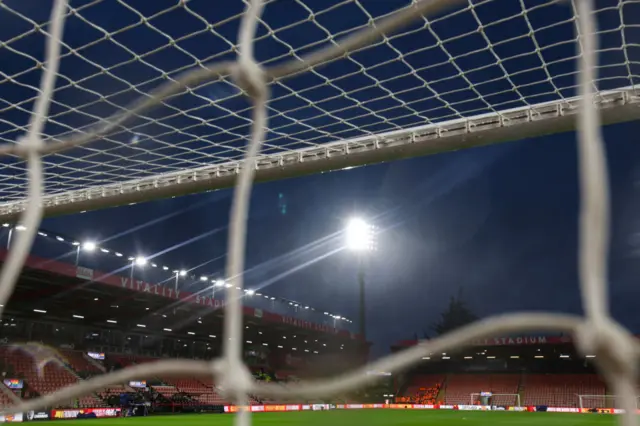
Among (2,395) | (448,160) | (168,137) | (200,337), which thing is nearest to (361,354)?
(200,337)

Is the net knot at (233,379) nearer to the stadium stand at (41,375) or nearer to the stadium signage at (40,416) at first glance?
the stadium signage at (40,416)

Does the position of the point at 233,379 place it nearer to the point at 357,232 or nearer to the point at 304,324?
the point at 357,232

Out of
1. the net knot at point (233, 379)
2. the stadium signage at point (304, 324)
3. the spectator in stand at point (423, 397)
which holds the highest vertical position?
the stadium signage at point (304, 324)

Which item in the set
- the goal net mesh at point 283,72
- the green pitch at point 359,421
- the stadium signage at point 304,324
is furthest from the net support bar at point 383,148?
the stadium signage at point 304,324

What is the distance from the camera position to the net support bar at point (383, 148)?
8.11ft

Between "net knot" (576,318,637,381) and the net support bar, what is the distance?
5.94 feet

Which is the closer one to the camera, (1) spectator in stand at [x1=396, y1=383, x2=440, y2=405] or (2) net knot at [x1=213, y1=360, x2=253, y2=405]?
(2) net knot at [x1=213, y1=360, x2=253, y2=405]

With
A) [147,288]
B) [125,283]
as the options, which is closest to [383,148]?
[125,283]

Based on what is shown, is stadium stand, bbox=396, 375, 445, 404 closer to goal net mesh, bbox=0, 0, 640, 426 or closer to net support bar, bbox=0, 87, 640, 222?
net support bar, bbox=0, 87, 640, 222

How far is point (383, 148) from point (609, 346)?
2121 mm

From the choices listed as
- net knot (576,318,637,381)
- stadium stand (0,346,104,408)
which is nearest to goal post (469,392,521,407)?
stadium stand (0,346,104,408)

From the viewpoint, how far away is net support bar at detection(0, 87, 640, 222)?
8.11ft

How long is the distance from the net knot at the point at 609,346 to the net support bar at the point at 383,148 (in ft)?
5.94

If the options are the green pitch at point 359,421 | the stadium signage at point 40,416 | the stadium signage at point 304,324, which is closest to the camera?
the green pitch at point 359,421
